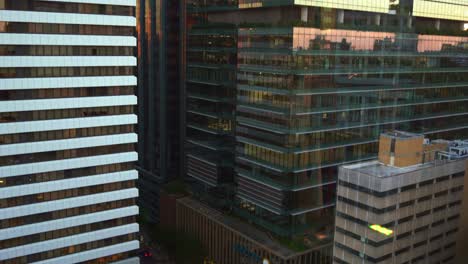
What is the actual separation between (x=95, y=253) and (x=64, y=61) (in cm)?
1136

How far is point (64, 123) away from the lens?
28.4 meters

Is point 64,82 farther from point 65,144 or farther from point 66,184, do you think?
point 66,184

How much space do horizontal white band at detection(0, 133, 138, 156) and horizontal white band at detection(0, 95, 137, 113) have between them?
1.85 metres

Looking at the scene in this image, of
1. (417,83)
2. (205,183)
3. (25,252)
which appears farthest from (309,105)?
(25,252)

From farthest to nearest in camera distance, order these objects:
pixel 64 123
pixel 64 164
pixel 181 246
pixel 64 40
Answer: pixel 181 246, pixel 64 164, pixel 64 123, pixel 64 40

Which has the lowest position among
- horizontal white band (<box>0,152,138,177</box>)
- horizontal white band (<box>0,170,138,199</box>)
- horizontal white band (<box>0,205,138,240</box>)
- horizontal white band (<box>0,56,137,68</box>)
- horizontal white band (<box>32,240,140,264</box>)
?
horizontal white band (<box>32,240,140,264</box>)

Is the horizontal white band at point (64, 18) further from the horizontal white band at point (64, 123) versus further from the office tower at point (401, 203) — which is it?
the office tower at point (401, 203)

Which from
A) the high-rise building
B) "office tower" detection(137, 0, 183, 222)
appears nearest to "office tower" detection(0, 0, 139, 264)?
the high-rise building

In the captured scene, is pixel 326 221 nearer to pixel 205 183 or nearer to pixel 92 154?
pixel 205 183

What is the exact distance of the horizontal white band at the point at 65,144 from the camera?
89.3ft

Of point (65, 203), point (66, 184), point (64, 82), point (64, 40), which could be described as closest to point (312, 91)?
point (64, 82)

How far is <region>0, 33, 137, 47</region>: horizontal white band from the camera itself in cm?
2642

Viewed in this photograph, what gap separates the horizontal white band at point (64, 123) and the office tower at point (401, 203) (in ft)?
42.7

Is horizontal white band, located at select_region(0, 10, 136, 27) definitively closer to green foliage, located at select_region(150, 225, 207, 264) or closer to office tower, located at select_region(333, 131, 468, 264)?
office tower, located at select_region(333, 131, 468, 264)
